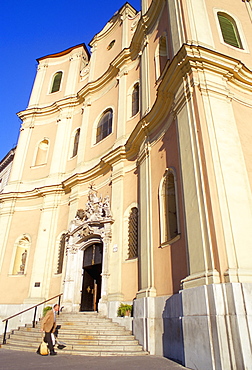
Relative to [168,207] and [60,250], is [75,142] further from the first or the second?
[168,207]

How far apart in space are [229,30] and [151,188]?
6.69 m

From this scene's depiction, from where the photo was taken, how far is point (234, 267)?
18.8ft

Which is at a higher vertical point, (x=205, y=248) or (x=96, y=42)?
(x=96, y=42)

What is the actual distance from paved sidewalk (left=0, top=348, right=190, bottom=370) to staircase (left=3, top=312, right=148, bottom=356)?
22.7 inches

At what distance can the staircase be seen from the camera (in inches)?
295

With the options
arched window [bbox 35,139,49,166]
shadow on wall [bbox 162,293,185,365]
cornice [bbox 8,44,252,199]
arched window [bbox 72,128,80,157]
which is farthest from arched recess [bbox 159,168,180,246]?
arched window [bbox 35,139,49,166]

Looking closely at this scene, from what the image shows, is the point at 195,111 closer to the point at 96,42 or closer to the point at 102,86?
the point at 102,86

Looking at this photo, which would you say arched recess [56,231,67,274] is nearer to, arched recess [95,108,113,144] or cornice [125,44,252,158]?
arched recess [95,108,113,144]

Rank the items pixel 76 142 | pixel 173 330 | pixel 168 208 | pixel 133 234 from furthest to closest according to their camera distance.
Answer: pixel 76 142 < pixel 133 234 < pixel 168 208 < pixel 173 330

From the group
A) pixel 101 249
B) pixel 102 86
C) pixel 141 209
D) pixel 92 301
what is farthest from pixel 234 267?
pixel 102 86

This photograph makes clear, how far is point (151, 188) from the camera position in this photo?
9.99 meters

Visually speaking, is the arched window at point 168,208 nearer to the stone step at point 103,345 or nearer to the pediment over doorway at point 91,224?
the stone step at point 103,345

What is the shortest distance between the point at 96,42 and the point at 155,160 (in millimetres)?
13750

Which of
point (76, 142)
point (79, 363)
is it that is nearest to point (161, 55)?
point (76, 142)
